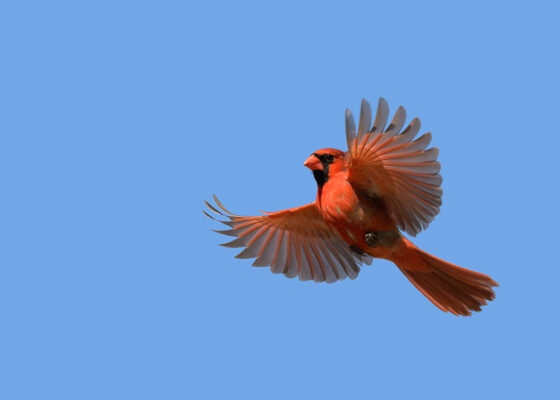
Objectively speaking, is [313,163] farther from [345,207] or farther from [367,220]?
[367,220]

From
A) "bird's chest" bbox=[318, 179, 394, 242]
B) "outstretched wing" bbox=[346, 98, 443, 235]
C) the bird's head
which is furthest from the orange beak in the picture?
"outstretched wing" bbox=[346, 98, 443, 235]

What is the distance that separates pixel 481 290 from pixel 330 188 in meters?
1.43

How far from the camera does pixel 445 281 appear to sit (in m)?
6.63

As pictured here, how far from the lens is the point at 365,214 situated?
631 centimetres

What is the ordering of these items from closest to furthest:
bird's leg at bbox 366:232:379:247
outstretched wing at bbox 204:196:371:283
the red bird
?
the red bird < bird's leg at bbox 366:232:379:247 < outstretched wing at bbox 204:196:371:283

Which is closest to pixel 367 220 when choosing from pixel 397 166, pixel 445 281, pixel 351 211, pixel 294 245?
pixel 351 211

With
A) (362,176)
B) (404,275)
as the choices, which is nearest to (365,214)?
(362,176)

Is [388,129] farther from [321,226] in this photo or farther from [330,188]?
[321,226]

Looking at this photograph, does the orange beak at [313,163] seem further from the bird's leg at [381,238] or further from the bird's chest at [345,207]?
Result: the bird's leg at [381,238]

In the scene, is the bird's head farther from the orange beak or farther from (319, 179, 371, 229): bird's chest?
(319, 179, 371, 229): bird's chest

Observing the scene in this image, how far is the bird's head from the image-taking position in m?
6.46

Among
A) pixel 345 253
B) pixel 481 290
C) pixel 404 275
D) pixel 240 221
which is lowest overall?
pixel 481 290

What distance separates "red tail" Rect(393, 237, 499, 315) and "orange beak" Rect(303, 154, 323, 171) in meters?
0.86

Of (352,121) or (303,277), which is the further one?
(303,277)
